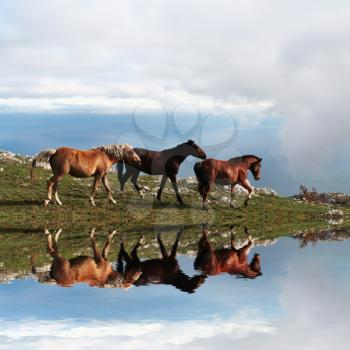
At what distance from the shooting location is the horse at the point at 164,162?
107 feet

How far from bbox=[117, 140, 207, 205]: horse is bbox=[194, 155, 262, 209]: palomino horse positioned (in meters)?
0.71

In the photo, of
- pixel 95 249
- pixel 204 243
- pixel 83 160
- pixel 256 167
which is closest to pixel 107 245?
pixel 95 249

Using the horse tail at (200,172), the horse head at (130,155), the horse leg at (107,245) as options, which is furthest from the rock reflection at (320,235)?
the horse head at (130,155)

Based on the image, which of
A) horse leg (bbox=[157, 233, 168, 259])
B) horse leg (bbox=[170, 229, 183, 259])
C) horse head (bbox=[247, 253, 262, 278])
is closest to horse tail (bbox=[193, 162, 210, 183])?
horse leg (bbox=[170, 229, 183, 259])

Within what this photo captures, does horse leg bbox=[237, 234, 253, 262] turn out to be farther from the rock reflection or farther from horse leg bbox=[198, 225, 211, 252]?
the rock reflection

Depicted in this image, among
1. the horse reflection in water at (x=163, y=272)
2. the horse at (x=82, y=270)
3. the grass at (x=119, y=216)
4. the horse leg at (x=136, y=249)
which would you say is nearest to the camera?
the horse reflection in water at (x=163, y=272)

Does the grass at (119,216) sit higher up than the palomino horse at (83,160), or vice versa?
the palomino horse at (83,160)

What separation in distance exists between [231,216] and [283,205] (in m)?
5.51

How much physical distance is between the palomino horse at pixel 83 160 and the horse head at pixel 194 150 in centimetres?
284

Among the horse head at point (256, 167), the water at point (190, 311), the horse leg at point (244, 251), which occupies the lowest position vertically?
the water at point (190, 311)

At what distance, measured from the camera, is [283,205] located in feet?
119

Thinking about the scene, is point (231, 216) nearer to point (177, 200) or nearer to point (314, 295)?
point (177, 200)

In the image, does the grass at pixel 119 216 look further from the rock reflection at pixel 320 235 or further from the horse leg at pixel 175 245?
the rock reflection at pixel 320 235

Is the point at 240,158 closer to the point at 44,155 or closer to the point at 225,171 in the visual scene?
the point at 225,171
